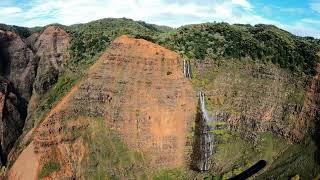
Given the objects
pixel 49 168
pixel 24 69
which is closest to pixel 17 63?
pixel 24 69

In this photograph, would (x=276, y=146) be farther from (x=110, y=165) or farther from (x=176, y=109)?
(x=110, y=165)

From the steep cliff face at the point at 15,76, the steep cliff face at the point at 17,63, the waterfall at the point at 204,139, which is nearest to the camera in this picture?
the waterfall at the point at 204,139

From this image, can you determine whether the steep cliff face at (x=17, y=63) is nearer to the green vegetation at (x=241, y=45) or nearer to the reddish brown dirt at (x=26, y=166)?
the reddish brown dirt at (x=26, y=166)

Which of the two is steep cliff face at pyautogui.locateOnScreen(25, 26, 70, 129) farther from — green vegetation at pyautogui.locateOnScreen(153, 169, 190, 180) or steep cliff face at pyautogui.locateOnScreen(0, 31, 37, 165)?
green vegetation at pyautogui.locateOnScreen(153, 169, 190, 180)

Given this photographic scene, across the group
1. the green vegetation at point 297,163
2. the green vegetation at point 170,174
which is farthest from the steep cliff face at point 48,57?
the green vegetation at point 297,163

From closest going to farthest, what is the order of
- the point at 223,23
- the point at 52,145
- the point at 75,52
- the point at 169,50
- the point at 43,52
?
1. the point at 52,145
2. the point at 169,50
3. the point at 223,23
4. the point at 75,52
5. the point at 43,52

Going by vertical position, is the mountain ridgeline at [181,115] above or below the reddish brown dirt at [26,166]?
above

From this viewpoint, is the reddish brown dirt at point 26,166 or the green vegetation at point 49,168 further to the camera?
the reddish brown dirt at point 26,166

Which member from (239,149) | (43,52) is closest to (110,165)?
(239,149)
